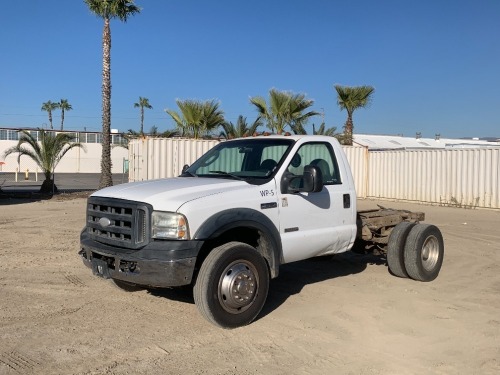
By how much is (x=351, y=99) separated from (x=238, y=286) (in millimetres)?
26649

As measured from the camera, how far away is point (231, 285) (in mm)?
4883

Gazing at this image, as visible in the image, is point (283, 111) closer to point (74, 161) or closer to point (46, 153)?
point (46, 153)

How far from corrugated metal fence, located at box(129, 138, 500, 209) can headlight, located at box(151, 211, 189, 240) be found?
14.5m

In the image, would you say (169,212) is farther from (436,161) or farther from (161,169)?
(436,161)

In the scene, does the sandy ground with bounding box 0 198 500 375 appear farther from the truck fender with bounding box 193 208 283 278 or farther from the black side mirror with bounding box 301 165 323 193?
the black side mirror with bounding box 301 165 323 193

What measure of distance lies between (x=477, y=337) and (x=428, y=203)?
56.2ft

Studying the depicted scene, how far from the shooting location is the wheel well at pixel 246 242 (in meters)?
5.05

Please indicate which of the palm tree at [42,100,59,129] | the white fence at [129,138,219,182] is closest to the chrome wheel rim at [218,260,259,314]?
the white fence at [129,138,219,182]

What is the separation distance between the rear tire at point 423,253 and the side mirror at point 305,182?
233 centimetres

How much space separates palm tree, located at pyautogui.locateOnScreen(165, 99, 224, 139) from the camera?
2416 cm

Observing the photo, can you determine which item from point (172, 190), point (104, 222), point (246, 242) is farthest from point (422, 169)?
point (104, 222)

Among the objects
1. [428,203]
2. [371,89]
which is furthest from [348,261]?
[371,89]

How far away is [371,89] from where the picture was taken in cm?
2973

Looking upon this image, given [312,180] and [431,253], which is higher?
[312,180]
